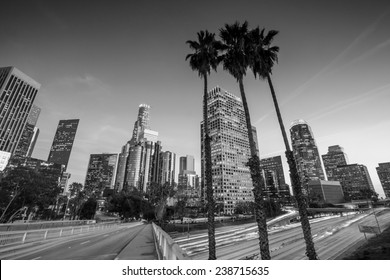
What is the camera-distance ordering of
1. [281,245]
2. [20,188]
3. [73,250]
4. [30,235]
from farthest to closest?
[20,188] → [281,245] → [30,235] → [73,250]

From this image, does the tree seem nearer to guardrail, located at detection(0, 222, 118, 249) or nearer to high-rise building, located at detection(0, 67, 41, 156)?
guardrail, located at detection(0, 222, 118, 249)

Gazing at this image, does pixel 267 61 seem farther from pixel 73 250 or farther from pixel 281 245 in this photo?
pixel 281 245

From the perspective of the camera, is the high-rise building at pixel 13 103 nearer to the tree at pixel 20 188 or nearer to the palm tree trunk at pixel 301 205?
the tree at pixel 20 188

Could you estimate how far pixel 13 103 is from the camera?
478ft

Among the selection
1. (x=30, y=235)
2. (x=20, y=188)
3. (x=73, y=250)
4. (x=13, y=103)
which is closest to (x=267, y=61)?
(x=73, y=250)

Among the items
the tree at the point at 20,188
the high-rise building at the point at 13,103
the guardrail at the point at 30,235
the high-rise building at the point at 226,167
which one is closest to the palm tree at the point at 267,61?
the guardrail at the point at 30,235

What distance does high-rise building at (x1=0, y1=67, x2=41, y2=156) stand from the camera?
139 meters

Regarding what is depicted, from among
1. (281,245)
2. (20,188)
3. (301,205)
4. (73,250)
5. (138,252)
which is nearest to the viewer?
(138,252)

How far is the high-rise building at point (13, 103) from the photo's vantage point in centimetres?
13862

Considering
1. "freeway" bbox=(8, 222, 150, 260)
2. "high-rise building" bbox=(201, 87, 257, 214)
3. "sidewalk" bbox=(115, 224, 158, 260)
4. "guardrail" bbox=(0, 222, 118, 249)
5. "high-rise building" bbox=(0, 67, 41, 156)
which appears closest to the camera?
"sidewalk" bbox=(115, 224, 158, 260)

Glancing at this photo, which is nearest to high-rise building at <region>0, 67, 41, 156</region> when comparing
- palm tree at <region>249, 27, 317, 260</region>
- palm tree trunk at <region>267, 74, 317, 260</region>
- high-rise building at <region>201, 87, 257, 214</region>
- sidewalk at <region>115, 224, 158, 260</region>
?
high-rise building at <region>201, 87, 257, 214</region>

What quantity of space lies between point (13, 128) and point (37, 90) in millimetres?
38657

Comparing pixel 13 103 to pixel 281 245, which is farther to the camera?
pixel 13 103
